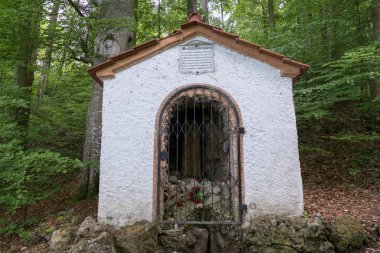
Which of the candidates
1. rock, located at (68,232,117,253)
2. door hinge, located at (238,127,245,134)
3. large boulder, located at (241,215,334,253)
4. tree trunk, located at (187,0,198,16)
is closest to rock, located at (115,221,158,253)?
rock, located at (68,232,117,253)

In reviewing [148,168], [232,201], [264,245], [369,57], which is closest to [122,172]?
[148,168]

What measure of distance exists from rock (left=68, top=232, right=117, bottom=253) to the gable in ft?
8.18

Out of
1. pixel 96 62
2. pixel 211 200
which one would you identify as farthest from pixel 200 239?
pixel 96 62

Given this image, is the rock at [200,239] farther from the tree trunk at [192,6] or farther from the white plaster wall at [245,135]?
the tree trunk at [192,6]

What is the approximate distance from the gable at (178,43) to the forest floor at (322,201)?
236 cm

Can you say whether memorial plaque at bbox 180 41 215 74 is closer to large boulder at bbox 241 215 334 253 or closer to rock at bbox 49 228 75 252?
large boulder at bbox 241 215 334 253

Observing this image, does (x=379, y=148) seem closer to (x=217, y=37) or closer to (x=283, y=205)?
(x=283, y=205)

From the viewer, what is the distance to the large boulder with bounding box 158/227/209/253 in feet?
13.2

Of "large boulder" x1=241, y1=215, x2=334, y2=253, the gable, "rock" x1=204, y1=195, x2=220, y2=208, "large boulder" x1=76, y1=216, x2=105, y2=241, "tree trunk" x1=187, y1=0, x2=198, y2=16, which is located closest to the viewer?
"large boulder" x1=241, y1=215, x2=334, y2=253

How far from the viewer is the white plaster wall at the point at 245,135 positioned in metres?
4.11

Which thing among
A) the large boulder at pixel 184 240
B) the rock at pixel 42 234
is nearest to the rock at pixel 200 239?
the large boulder at pixel 184 240

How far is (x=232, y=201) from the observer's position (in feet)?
14.2

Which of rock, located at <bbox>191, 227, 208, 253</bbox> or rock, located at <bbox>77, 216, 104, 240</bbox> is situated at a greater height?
rock, located at <bbox>77, 216, 104, 240</bbox>

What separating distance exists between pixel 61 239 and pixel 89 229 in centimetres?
46
